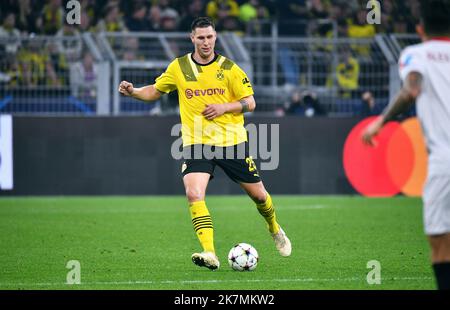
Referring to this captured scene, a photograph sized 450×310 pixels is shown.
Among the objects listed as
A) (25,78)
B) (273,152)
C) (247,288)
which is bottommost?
(247,288)

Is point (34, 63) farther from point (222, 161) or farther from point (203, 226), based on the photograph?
point (203, 226)

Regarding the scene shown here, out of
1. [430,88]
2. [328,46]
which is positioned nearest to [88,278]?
[430,88]

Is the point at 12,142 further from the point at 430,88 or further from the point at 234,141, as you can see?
the point at 430,88

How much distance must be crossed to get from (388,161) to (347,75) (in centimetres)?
182

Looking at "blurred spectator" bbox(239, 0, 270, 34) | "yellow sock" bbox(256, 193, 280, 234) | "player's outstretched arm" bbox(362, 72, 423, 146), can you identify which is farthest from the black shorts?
"blurred spectator" bbox(239, 0, 270, 34)

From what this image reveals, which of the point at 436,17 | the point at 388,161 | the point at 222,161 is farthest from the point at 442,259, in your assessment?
the point at 388,161

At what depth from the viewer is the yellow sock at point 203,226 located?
A: 29.3 ft

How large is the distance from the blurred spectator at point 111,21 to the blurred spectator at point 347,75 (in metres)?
4.63

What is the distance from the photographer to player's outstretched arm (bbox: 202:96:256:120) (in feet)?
29.6

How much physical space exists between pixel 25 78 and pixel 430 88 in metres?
12.5

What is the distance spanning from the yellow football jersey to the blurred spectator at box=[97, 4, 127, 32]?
10535mm

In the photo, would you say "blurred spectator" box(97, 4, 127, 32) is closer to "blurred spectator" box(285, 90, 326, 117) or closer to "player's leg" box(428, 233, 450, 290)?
"blurred spectator" box(285, 90, 326, 117)

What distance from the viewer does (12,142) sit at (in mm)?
17188

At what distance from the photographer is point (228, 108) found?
918 cm
